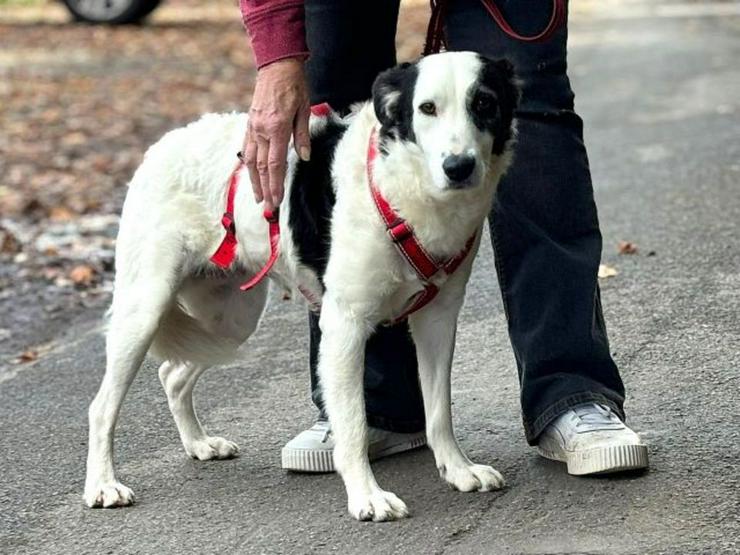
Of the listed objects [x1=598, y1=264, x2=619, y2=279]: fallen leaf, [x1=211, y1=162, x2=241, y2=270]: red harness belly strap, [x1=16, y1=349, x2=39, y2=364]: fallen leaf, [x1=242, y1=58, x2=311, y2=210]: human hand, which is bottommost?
[x1=16, y1=349, x2=39, y2=364]: fallen leaf

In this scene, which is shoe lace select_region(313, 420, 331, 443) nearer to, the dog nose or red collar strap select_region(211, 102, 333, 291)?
red collar strap select_region(211, 102, 333, 291)

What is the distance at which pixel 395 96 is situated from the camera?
3.79 m

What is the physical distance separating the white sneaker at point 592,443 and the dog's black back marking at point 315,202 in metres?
0.81

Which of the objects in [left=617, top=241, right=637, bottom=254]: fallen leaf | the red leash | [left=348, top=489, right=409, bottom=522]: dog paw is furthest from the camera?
[left=617, top=241, right=637, bottom=254]: fallen leaf

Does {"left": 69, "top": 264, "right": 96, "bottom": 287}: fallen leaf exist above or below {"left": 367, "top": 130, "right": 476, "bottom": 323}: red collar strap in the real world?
below

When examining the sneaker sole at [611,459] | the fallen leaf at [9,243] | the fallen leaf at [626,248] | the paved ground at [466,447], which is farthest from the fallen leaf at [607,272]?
the fallen leaf at [9,243]

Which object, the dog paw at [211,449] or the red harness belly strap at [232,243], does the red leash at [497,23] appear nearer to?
the red harness belly strap at [232,243]

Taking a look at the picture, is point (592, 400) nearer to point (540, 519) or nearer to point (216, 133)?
point (540, 519)

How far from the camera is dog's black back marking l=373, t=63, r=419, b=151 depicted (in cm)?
376

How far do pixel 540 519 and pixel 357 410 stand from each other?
1.92ft

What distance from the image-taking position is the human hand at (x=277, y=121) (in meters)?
4.01

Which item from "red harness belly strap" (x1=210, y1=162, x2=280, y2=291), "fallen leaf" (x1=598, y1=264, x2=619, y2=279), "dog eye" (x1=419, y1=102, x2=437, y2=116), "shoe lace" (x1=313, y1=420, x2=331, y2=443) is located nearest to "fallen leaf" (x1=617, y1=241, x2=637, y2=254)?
"fallen leaf" (x1=598, y1=264, x2=619, y2=279)

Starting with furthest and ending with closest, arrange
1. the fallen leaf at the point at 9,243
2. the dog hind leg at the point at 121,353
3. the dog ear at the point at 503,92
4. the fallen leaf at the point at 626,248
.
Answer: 1. the fallen leaf at the point at 9,243
2. the fallen leaf at the point at 626,248
3. the dog hind leg at the point at 121,353
4. the dog ear at the point at 503,92

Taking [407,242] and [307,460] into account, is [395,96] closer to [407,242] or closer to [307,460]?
[407,242]
